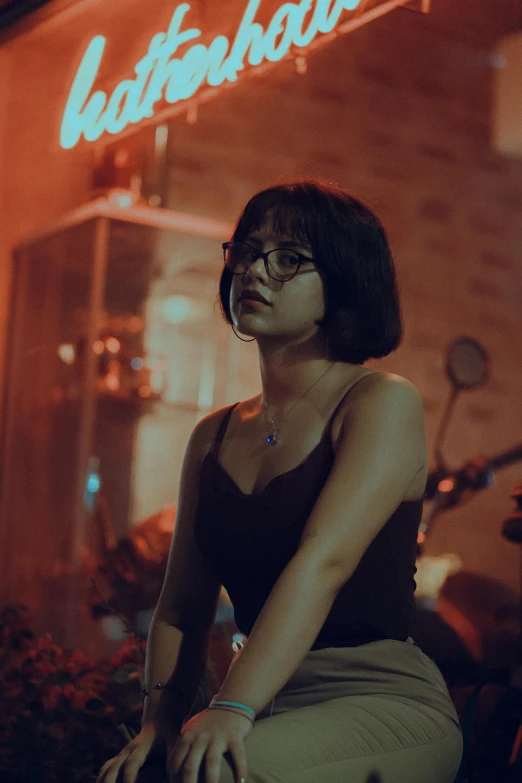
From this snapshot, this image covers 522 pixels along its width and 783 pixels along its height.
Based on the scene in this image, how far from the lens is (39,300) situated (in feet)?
15.6

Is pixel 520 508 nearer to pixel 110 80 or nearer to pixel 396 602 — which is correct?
pixel 396 602

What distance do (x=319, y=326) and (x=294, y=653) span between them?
1.79 ft

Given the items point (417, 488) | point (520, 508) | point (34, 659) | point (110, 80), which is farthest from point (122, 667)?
point (110, 80)

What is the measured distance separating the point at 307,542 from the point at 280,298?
0.41 meters

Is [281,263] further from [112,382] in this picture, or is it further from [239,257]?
[112,382]

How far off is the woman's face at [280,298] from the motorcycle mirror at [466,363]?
2201 mm

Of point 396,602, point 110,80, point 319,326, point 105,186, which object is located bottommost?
point 396,602

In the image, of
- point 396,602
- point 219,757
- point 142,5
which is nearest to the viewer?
point 219,757

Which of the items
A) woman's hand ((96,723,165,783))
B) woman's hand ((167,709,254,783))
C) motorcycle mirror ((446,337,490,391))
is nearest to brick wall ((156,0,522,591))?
motorcycle mirror ((446,337,490,391))

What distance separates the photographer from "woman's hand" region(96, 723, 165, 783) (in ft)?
4.88

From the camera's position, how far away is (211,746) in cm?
132

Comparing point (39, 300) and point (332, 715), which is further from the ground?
point (39, 300)

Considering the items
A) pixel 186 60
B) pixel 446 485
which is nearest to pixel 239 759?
pixel 446 485

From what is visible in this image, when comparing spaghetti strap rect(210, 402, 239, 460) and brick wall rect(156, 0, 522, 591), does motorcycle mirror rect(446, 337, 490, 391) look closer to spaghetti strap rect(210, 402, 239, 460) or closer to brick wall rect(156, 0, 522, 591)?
brick wall rect(156, 0, 522, 591)
